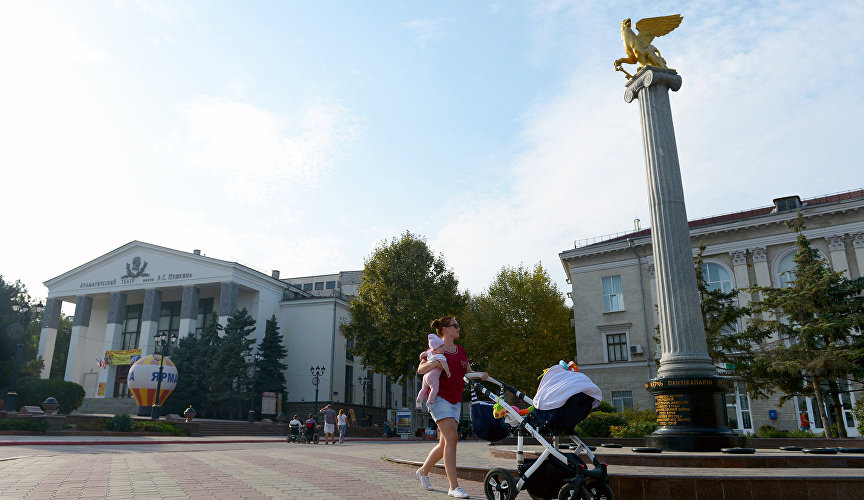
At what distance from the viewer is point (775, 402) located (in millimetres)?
30328

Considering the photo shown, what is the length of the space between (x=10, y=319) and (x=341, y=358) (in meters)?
25.5

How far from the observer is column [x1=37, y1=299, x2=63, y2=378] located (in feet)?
168

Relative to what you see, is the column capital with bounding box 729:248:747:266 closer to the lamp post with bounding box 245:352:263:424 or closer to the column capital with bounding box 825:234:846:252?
the column capital with bounding box 825:234:846:252

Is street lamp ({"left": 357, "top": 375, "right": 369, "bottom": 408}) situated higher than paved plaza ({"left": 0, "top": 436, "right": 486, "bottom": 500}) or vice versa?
street lamp ({"left": 357, "top": 375, "right": 369, "bottom": 408})

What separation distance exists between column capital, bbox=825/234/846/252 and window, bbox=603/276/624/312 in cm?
1160

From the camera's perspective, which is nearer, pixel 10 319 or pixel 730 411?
pixel 730 411

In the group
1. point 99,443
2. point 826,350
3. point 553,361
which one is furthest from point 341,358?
point 826,350

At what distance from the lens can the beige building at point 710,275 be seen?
30.5 m

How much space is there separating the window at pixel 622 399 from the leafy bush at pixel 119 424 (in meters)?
27.3

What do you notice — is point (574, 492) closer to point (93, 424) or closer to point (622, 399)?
point (93, 424)

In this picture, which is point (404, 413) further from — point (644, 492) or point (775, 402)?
point (644, 492)

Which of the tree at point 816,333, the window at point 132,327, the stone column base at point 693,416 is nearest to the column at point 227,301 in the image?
the window at point 132,327

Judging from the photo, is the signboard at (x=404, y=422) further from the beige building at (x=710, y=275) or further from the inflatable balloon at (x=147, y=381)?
the inflatable balloon at (x=147, y=381)

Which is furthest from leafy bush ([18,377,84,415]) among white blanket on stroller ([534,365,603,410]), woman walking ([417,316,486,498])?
white blanket on stroller ([534,365,603,410])
